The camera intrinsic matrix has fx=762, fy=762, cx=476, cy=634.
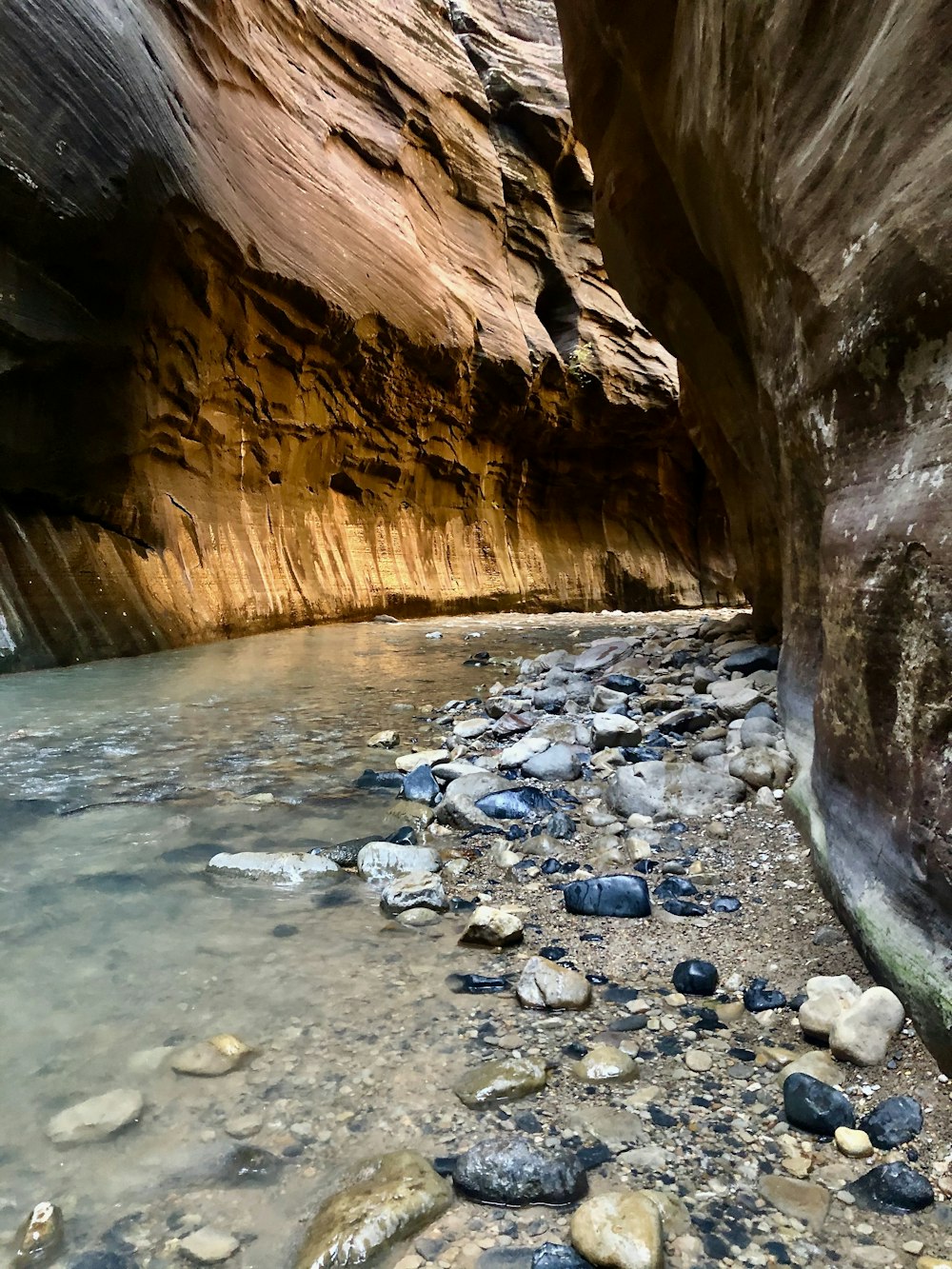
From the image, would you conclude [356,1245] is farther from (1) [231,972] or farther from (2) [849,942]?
(2) [849,942]

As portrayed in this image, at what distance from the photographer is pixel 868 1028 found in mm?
1071

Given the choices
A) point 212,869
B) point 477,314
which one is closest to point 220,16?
point 477,314

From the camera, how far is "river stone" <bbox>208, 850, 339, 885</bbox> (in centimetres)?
182

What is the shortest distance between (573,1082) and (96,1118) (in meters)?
0.65

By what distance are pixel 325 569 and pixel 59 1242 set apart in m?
9.53

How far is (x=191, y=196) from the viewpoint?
6605 mm

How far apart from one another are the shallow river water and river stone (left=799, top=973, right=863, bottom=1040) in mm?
526

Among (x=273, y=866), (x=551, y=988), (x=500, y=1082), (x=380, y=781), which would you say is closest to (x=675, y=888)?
(x=551, y=988)

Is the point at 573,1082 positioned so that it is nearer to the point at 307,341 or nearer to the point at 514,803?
the point at 514,803

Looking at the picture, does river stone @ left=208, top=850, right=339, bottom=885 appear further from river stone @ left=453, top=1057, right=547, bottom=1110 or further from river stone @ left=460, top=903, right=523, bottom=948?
river stone @ left=453, top=1057, right=547, bottom=1110

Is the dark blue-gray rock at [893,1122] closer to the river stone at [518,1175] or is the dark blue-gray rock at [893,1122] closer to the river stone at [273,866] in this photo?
the river stone at [518,1175]

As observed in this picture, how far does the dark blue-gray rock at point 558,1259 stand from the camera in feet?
2.55

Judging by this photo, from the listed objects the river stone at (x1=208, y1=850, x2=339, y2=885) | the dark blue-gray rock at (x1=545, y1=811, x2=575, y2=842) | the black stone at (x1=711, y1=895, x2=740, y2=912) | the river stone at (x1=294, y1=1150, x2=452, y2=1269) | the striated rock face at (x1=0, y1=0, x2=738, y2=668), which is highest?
the striated rock face at (x1=0, y1=0, x2=738, y2=668)

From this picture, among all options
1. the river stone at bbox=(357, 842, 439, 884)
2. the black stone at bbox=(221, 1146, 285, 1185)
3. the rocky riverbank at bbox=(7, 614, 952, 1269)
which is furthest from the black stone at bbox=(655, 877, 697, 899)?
the black stone at bbox=(221, 1146, 285, 1185)
